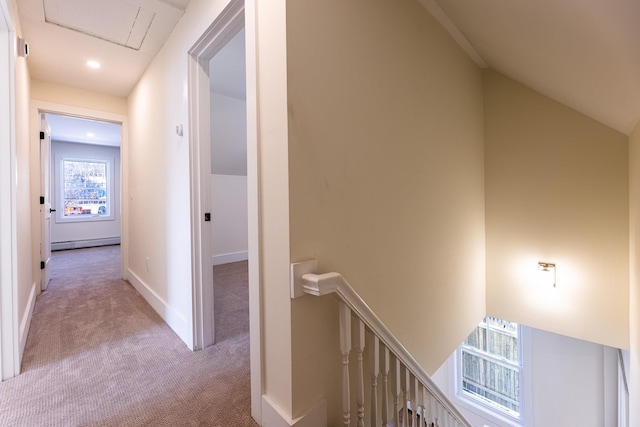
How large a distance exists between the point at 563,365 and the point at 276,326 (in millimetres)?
4047

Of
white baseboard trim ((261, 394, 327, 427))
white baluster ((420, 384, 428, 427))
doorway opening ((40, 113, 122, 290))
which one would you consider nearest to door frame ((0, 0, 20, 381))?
white baseboard trim ((261, 394, 327, 427))

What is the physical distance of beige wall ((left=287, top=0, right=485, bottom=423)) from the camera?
1128mm

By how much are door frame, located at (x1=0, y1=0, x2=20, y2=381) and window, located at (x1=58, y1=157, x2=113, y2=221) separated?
5.67m

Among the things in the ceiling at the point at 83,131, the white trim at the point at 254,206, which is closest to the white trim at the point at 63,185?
the ceiling at the point at 83,131

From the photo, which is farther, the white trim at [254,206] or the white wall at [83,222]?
the white wall at [83,222]

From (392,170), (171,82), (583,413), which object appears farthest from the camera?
(583,413)

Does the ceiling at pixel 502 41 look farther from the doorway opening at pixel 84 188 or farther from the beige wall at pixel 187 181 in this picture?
the doorway opening at pixel 84 188

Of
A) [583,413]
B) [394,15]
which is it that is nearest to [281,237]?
[394,15]

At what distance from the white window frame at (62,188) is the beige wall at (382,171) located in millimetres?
7135

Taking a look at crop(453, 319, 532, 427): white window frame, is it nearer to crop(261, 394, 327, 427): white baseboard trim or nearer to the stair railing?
the stair railing

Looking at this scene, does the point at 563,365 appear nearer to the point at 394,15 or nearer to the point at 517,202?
the point at 517,202

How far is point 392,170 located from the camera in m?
1.59

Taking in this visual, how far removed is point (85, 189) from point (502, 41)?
7.81 metres

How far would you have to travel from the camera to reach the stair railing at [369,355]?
1077 mm
